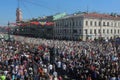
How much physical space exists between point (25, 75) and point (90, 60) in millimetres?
6288

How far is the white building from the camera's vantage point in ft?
292

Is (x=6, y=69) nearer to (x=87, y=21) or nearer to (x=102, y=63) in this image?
(x=102, y=63)

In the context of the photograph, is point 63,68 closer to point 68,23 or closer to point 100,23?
point 100,23

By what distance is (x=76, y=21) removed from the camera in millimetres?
91938

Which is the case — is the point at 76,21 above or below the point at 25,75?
above

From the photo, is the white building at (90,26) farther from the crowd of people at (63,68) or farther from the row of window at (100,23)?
the crowd of people at (63,68)

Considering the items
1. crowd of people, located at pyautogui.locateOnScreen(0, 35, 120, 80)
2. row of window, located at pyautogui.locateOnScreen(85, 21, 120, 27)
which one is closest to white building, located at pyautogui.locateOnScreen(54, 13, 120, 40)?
row of window, located at pyautogui.locateOnScreen(85, 21, 120, 27)

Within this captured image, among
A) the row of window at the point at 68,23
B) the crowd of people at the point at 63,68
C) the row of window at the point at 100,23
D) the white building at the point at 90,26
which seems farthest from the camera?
the row of window at the point at 68,23

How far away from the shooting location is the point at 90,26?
3570 inches

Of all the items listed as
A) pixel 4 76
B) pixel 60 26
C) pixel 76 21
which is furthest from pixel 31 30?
pixel 4 76

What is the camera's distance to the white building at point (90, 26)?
292ft

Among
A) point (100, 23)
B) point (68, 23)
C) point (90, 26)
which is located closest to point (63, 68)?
point (90, 26)

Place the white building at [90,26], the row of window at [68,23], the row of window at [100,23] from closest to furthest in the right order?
1. the white building at [90,26]
2. the row of window at [100,23]
3. the row of window at [68,23]

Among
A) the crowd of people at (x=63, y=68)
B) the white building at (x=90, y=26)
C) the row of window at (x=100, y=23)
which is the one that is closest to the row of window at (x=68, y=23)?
the white building at (x=90, y=26)
